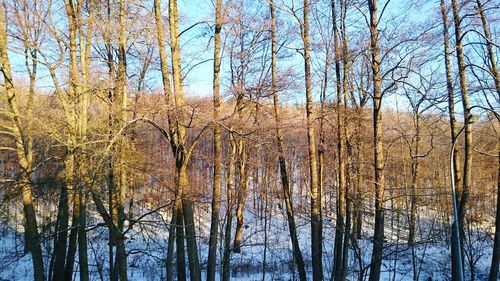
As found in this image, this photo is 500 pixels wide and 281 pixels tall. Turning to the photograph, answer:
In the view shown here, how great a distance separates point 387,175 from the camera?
32844mm

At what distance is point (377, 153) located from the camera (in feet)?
43.2

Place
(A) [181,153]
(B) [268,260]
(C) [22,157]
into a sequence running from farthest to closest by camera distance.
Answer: (B) [268,260] → (A) [181,153] → (C) [22,157]

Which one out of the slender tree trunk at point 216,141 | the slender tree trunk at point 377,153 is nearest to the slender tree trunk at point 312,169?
the slender tree trunk at point 377,153

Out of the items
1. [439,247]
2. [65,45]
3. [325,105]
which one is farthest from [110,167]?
[439,247]

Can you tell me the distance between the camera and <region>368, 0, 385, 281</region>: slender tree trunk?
42.4ft

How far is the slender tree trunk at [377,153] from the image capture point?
42.4 feet

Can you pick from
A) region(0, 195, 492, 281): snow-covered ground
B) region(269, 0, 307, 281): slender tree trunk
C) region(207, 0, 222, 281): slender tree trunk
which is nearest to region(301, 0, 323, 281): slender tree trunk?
region(269, 0, 307, 281): slender tree trunk

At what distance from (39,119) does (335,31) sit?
12138 millimetres

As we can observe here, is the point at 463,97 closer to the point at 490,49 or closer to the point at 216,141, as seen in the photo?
the point at 490,49

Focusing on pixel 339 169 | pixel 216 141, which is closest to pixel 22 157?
pixel 216 141

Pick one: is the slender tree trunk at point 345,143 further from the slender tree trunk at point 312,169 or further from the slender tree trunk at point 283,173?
the slender tree trunk at point 283,173

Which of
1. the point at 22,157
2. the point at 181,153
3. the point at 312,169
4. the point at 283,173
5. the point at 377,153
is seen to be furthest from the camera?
the point at 283,173

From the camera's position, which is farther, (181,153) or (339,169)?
(339,169)

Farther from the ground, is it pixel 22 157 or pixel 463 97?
pixel 463 97
